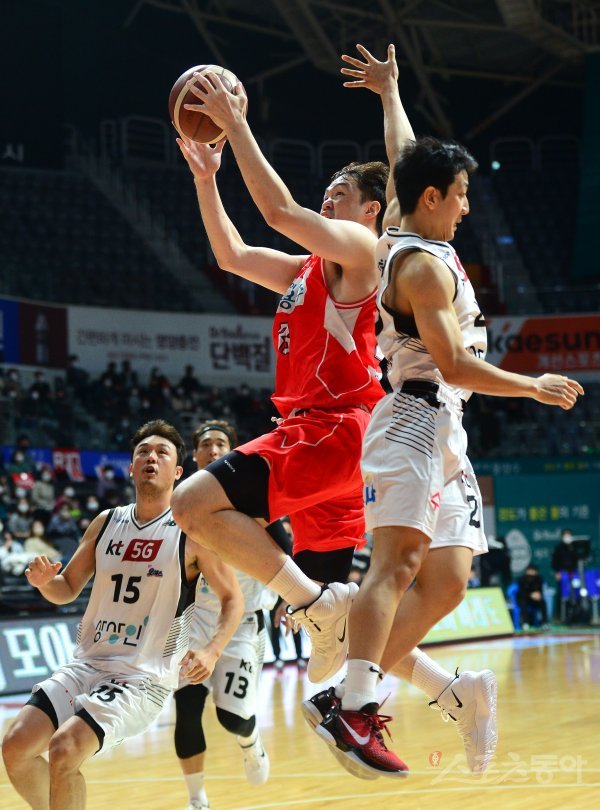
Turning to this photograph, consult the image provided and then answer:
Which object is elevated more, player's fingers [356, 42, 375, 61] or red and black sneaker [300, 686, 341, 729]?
player's fingers [356, 42, 375, 61]

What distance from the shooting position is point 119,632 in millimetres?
5566

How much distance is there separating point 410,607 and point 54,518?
13.5 m

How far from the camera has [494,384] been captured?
4016 mm

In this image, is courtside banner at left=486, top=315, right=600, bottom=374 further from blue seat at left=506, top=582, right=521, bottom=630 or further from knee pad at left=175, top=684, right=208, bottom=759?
knee pad at left=175, top=684, right=208, bottom=759

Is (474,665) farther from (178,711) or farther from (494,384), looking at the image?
(494,384)

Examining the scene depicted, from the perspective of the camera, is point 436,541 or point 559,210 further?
point 559,210

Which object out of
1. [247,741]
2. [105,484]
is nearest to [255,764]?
[247,741]

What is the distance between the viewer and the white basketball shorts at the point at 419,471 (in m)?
4.11

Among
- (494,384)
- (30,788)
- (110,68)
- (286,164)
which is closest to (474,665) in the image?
(30,788)

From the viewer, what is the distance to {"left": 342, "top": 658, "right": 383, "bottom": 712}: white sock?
158 inches

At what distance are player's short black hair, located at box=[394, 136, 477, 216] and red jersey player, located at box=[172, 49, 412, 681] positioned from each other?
0.36 m

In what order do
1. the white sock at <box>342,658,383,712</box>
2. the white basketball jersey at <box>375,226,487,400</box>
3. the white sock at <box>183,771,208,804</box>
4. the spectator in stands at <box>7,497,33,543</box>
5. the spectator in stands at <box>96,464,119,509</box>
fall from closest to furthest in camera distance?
the white sock at <box>342,658,383,712</box>, the white basketball jersey at <box>375,226,487,400</box>, the white sock at <box>183,771,208,804</box>, the spectator in stands at <box>7,497,33,543</box>, the spectator in stands at <box>96,464,119,509</box>

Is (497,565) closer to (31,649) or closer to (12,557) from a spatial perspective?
(12,557)

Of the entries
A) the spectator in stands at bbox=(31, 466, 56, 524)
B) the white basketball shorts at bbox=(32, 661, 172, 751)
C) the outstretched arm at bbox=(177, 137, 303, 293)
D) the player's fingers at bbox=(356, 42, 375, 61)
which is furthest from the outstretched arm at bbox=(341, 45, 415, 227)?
the spectator in stands at bbox=(31, 466, 56, 524)
